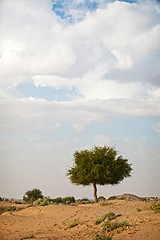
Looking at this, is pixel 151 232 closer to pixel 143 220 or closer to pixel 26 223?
pixel 143 220

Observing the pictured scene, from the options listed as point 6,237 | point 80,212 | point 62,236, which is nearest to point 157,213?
point 62,236

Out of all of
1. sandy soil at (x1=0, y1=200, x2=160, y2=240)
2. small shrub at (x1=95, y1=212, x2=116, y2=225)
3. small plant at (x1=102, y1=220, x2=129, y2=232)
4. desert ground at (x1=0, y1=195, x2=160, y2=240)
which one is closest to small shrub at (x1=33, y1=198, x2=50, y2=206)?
sandy soil at (x1=0, y1=200, x2=160, y2=240)

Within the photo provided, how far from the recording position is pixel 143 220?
15922mm

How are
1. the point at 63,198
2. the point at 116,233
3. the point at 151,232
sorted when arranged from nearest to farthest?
the point at 151,232, the point at 116,233, the point at 63,198

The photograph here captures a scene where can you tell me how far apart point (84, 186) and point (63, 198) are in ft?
51.1

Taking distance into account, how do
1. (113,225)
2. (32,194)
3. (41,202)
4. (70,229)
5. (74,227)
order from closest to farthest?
(113,225) → (70,229) → (74,227) → (41,202) → (32,194)

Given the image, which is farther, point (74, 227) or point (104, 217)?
point (74, 227)

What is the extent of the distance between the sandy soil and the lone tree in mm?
9014

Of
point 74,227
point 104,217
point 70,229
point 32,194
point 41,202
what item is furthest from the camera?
point 32,194

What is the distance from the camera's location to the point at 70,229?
58.2ft

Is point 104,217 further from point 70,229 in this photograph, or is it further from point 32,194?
point 32,194

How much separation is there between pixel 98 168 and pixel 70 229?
1685 cm

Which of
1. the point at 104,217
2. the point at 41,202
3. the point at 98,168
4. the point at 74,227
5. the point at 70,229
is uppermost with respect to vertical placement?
the point at 98,168

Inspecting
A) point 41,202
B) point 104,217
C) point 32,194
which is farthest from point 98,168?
point 32,194
